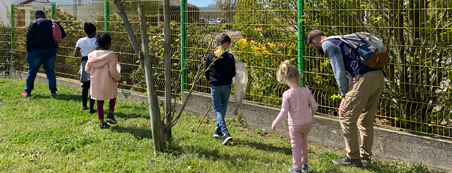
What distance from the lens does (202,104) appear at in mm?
8117

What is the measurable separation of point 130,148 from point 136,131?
865 mm

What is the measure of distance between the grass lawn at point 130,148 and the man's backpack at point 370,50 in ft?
3.94

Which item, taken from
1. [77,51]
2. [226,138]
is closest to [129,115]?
[77,51]

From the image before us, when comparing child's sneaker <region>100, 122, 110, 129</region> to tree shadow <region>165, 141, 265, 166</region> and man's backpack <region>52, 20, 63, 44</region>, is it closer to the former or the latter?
tree shadow <region>165, 141, 265, 166</region>

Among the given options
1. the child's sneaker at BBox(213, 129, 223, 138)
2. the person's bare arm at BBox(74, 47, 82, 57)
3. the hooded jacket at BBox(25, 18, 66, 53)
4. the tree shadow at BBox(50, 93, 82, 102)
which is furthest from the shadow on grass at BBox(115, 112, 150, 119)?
the hooded jacket at BBox(25, 18, 66, 53)

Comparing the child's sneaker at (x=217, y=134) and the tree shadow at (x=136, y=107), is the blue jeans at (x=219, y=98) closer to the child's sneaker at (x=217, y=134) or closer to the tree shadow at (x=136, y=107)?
the child's sneaker at (x=217, y=134)

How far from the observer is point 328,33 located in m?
6.26

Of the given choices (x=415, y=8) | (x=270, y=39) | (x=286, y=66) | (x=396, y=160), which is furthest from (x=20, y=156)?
(x=415, y=8)

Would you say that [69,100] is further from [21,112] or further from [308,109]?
[308,109]

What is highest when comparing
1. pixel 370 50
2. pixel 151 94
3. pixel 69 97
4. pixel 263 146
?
pixel 370 50

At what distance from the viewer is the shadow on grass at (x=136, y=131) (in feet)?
20.7

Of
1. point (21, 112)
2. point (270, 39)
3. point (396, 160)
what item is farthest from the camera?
point (21, 112)

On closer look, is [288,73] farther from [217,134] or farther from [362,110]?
[217,134]

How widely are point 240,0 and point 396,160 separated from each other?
337 cm
